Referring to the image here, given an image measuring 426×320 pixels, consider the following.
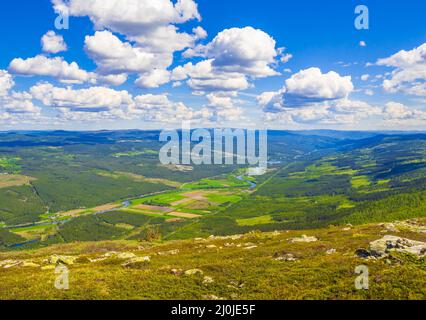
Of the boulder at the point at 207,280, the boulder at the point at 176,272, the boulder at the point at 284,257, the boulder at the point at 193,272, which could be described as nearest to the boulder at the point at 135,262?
the boulder at the point at 176,272

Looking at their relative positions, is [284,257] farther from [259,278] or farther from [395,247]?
[395,247]

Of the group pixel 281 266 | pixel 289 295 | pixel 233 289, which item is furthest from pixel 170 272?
pixel 289 295

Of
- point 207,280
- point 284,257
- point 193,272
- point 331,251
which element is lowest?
point 284,257

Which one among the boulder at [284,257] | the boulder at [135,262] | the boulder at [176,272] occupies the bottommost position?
the boulder at [135,262]

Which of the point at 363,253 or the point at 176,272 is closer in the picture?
the point at 176,272

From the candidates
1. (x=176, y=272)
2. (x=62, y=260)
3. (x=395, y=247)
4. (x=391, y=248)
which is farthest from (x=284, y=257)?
(x=62, y=260)

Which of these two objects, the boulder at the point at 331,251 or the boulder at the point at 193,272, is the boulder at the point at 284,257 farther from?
the boulder at the point at 193,272

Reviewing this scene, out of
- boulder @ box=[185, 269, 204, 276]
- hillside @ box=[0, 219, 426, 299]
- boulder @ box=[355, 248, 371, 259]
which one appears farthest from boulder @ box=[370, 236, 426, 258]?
boulder @ box=[185, 269, 204, 276]
